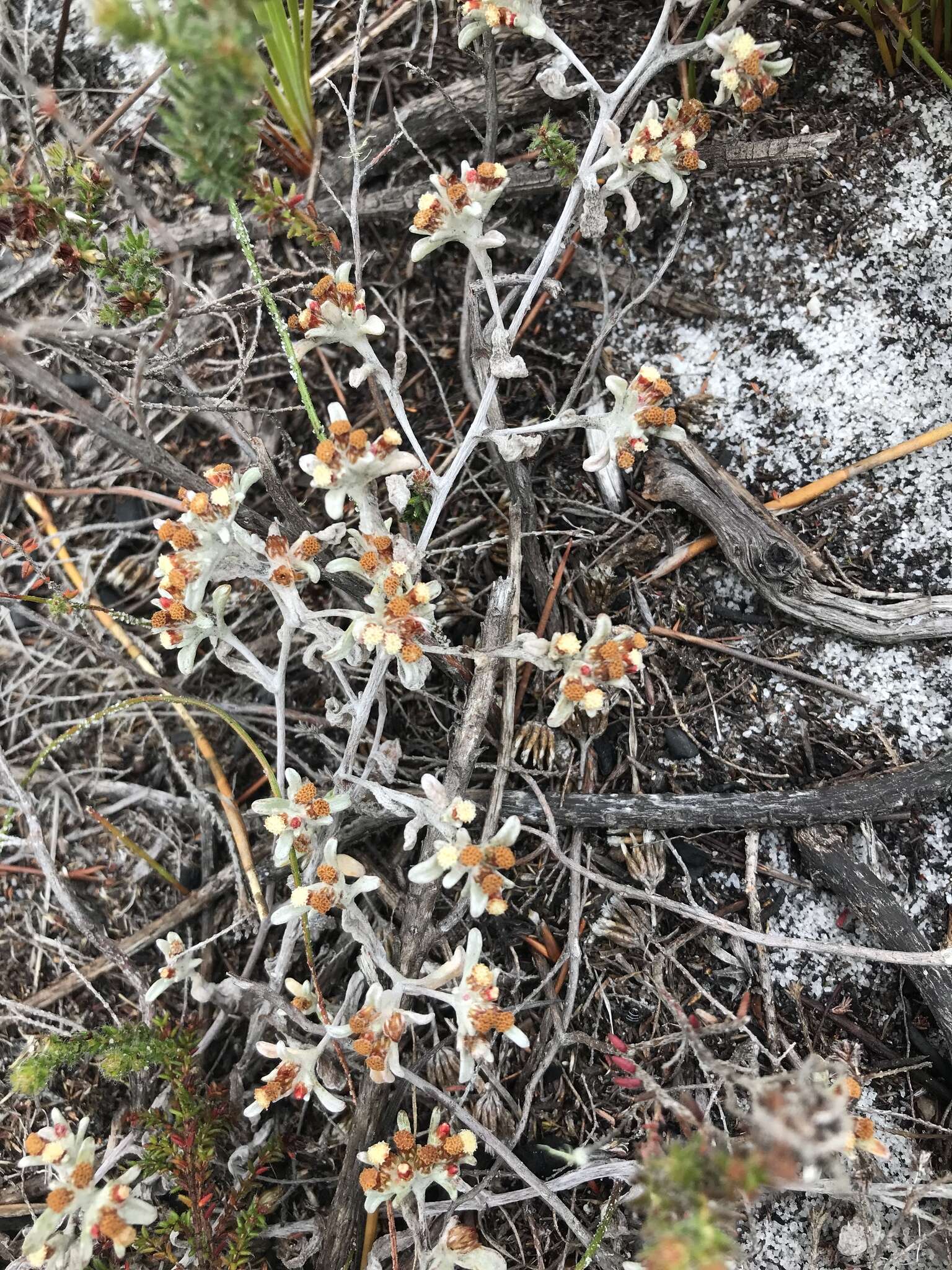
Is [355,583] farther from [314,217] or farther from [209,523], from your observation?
[314,217]

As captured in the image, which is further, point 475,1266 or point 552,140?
point 552,140

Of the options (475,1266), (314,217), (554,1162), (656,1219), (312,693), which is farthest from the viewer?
(312,693)

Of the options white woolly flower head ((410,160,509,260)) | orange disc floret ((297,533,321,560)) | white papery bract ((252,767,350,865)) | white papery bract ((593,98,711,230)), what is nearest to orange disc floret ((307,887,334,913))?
white papery bract ((252,767,350,865))

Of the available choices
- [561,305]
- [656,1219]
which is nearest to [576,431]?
[561,305]

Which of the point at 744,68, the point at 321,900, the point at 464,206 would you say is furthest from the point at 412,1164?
the point at 744,68

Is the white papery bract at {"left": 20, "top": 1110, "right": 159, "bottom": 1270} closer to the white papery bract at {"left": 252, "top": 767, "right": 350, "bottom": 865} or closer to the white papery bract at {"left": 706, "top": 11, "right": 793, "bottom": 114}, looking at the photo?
the white papery bract at {"left": 252, "top": 767, "right": 350, "bottom": 865}

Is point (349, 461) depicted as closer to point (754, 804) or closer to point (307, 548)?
point (307, 548)
